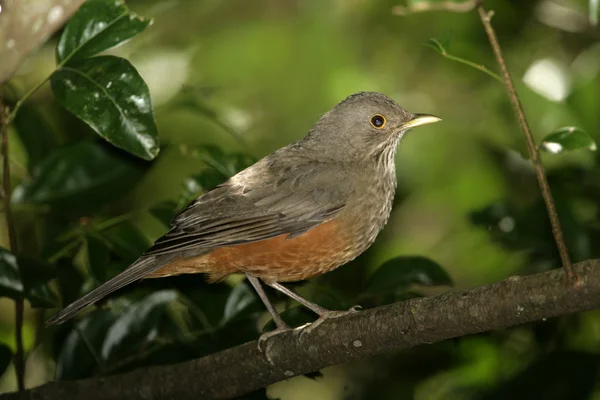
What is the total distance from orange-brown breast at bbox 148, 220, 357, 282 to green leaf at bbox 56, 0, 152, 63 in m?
1.33

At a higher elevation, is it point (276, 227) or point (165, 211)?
point (276, 227)

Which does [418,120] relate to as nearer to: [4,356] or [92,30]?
[92,30]

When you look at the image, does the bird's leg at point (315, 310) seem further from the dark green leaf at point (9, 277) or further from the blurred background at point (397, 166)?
the dark green leaf at point (9, 277)

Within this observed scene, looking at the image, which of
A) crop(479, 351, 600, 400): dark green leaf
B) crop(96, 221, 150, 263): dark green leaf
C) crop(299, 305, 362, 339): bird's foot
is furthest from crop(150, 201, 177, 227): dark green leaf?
crop(479, 351, 600, 400): dark green leaf

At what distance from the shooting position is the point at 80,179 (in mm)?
5312

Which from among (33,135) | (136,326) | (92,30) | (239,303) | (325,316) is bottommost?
(136,326)

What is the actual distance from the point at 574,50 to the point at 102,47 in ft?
17.1

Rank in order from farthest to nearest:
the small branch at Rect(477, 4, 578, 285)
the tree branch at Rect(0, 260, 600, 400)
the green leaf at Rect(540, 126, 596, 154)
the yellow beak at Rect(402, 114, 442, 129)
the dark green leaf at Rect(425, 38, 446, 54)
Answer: the yellow beak at Rect(402, 114, 442, 129) → the dark green leaf at Rect(425, 38, 446, 54) → the green leaf at Rect(540, 126, 596, 154) → the tree branch at Rect(0, 260, 600, 400) → the small branch at Rect(477, 4, 578, 285)

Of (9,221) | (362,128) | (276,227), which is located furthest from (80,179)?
(362,128)

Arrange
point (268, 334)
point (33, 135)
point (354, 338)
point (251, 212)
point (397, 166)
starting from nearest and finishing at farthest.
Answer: point (354, 338) < point (268, 334) < point (251, 212) < point (33, 135) < point (397, 166)

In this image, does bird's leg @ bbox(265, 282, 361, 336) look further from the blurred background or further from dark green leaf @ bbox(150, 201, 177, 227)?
dark green leaf @ bbox(150, 201, 177, 227)

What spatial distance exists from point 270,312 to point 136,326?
2.55ft

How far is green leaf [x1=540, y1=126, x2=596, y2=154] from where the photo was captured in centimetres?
382

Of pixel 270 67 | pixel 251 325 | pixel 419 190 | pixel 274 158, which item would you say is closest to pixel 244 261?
pixel 251 325
